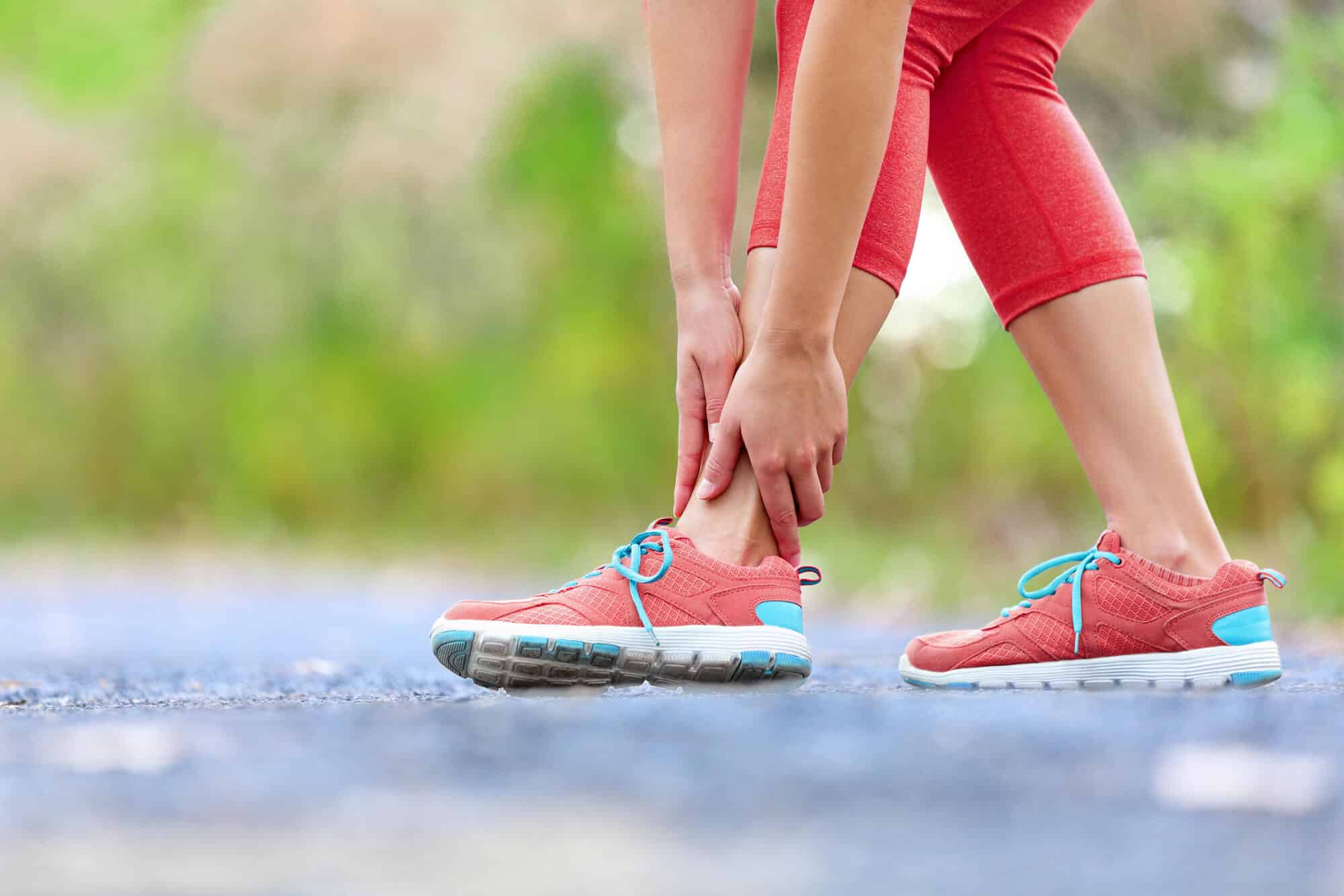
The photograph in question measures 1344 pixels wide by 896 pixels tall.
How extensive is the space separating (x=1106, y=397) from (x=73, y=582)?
5.25 meters

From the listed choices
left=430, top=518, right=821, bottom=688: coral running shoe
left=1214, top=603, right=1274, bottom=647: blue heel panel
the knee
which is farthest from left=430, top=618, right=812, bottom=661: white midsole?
the knee

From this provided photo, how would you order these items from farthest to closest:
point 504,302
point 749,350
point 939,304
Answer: point 504,302 < point 939,304 < point 749,350

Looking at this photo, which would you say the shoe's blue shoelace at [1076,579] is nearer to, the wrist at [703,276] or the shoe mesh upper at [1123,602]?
the shoe mesh upper at [1123,602]

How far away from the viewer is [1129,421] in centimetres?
150

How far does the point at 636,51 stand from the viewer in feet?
20.0

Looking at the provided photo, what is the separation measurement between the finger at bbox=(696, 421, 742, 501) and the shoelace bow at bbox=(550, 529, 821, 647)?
65mm

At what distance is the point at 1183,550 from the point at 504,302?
20.6ft

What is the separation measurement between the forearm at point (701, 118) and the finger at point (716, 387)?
0.44ft

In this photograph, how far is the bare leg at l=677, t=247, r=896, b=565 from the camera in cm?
140

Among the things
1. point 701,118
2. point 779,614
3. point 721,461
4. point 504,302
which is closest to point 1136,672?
point 779,614

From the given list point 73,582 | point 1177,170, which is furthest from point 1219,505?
point 73,582

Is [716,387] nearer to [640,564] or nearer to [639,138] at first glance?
[640,564]

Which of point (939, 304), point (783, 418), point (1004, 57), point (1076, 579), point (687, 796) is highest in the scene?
point (939, 304)

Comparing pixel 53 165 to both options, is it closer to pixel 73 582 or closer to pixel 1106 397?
pixel 73 582
